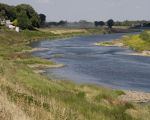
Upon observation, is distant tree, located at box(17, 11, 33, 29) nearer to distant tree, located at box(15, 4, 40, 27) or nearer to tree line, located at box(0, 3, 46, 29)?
tree line, located at box(0, 3, 46, 29)

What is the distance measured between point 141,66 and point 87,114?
49.7 m

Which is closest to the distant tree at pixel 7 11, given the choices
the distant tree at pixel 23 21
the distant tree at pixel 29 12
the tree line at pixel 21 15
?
the tree line at pixel 21 15

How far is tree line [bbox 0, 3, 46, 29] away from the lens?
518ft

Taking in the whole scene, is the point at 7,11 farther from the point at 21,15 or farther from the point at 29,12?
the point at 21,15

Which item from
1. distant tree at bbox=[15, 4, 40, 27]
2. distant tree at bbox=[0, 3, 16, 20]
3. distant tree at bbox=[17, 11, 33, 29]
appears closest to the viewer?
distant tree at bbox=[17, 11, 33, 29]

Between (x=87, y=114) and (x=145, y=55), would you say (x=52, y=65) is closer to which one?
(x=145, y=55)

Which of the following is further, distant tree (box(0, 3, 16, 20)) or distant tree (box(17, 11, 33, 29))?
distant tree (box(0, 3, 16, 20))

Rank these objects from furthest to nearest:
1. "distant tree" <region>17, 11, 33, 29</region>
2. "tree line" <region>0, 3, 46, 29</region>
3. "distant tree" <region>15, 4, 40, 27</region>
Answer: "distant tree" <region>15, 4, 40, 27</region>
"tree line" <region>0, 3, 46, 29</region>
"distant tree" <region>17, 11, 33, 29</region>

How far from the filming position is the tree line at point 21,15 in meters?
158

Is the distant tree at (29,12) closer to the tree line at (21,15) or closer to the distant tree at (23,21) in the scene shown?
the tree line at (21,15)

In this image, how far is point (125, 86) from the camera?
4297cm

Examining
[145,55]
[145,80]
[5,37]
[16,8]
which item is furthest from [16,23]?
[145,80]

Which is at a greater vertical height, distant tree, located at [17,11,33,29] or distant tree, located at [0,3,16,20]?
distant tree, located at [0,3,16,20]

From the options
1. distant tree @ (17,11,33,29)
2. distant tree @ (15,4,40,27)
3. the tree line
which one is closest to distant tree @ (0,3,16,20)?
the tree line
